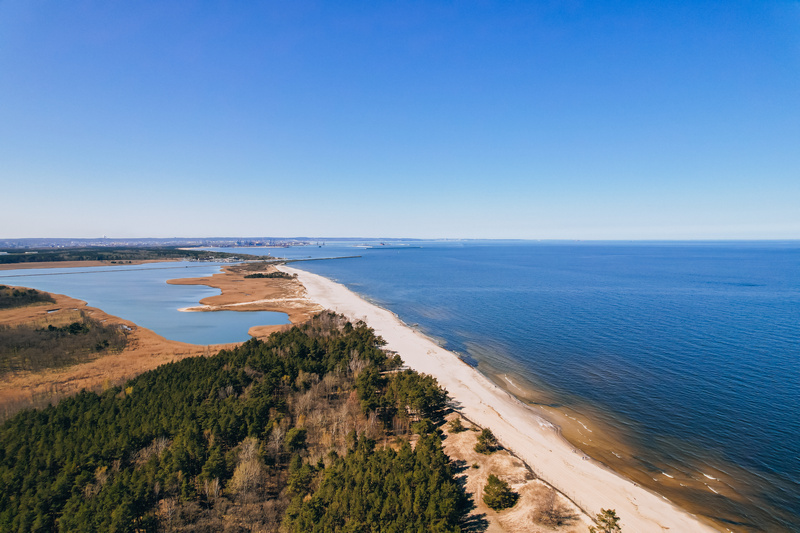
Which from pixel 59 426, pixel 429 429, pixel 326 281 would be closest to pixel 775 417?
pixel 429 429

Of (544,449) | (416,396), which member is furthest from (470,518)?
(416,396)

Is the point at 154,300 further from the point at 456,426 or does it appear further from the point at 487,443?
the point at 487,443

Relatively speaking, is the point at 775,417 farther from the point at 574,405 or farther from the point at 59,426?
the point at 59,426

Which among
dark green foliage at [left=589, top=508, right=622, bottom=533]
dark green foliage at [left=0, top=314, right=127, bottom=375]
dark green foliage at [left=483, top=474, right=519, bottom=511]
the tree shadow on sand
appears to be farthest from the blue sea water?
dark green foliage at [left=0, top=314, right=127, bottom=375]

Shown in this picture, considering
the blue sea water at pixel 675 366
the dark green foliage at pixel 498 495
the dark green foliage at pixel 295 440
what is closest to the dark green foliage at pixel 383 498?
the dark green foliage at pixel 498 495

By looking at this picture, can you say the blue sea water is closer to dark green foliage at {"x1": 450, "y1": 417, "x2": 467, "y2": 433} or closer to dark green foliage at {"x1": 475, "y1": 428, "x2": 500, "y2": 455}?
dark green foliage at {"x1": 475, "y1": 428, "x2": 500, "y2": 455}
